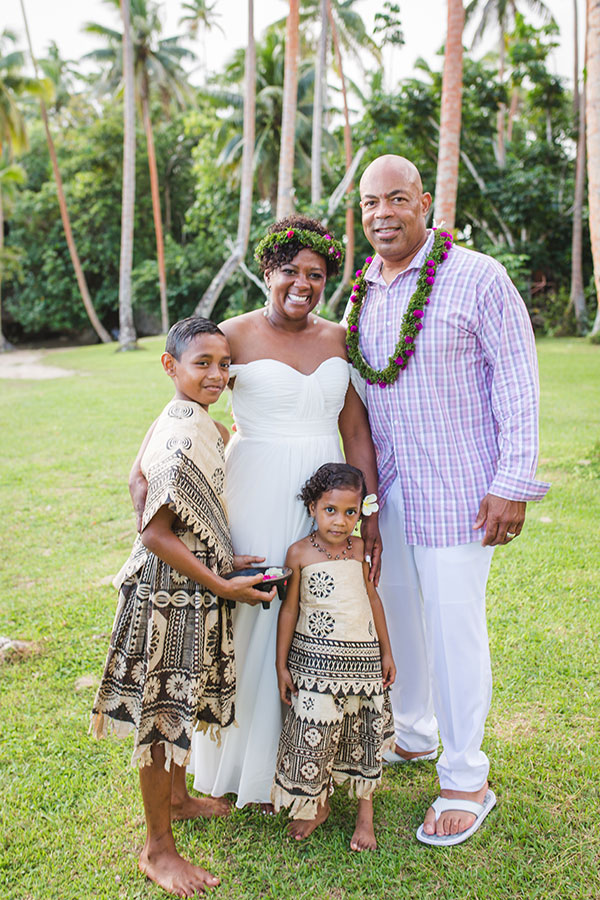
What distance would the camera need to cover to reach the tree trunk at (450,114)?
8.98 metres

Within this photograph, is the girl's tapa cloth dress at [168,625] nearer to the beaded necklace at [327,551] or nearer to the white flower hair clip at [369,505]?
the beaded necklace at [327,551]

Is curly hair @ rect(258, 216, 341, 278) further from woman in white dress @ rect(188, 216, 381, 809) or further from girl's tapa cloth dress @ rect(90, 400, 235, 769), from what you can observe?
girl's tapa cloth dress @ rect(90, 400, 235, 769)

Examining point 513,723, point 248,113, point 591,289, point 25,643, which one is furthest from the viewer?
point 591,289

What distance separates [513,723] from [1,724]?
2.54 m

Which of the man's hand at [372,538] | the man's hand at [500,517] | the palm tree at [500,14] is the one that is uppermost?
the palm tree at [500,14]

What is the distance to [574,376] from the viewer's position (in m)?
13.3

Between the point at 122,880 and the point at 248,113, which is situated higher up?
the point at 248,113

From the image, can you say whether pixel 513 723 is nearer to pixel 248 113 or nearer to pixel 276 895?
pixel 276 895

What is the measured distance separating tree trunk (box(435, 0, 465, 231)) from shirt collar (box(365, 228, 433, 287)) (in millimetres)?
6317

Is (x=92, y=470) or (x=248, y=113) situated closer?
(x=92, y=470)

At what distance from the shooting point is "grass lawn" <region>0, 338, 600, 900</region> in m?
2.58

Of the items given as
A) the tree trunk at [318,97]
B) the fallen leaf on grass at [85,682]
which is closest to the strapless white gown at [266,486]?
the fallen leaf on grass at [85,682]

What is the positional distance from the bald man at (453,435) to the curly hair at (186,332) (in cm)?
77

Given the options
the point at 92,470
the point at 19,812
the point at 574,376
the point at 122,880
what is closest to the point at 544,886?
the point at 122,880
